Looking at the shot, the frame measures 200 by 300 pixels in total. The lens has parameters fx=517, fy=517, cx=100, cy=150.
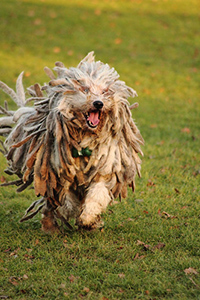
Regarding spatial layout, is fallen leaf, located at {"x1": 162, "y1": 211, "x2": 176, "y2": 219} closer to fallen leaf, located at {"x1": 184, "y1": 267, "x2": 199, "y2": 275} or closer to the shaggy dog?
the shaggy dog

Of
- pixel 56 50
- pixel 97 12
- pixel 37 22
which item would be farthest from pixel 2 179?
pixel 97 12

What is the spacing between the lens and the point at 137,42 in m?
16.7

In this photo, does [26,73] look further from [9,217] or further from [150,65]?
[9,217]

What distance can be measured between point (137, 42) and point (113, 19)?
221 cm

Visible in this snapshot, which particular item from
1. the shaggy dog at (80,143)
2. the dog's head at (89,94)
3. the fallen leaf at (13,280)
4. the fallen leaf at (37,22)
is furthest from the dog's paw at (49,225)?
the fallen leaf at (37,22)

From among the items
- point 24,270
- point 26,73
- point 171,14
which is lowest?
point 24,270

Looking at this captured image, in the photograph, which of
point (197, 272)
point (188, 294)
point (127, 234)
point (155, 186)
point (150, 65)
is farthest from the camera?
point (150, 65)

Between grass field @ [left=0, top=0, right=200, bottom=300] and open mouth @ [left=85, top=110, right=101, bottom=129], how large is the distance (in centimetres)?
130

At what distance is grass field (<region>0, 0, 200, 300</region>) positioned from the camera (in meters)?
4.53

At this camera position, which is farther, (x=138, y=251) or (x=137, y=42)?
(x=137, y=42)

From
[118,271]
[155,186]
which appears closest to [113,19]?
[155,186]

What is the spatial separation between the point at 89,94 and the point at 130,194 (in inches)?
99.3

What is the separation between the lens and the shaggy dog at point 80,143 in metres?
4.73

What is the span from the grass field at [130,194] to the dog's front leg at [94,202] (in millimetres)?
373
